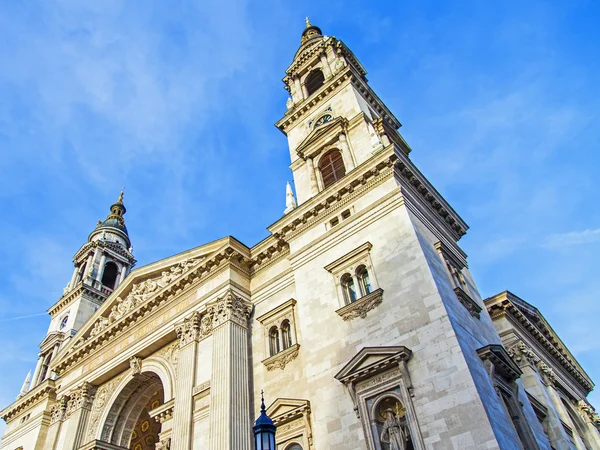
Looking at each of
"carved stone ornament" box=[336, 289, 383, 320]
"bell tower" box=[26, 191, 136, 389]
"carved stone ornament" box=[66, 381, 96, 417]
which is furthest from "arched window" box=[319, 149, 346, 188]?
"bell tower" box=[26, 191, 136, 389]

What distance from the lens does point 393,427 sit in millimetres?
14906

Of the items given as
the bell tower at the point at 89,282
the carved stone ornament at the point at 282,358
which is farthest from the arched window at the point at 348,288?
the bell tower at the point at 89,282

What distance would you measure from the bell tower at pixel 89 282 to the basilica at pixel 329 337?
7.55 metres

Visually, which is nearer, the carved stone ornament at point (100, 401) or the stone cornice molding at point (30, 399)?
the carved stone ornament at point (100, 401)

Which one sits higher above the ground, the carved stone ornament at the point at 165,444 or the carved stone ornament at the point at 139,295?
the carved stone ornament at the point at 139,295

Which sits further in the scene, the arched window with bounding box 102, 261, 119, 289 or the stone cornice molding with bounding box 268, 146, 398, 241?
the arched window with bounding box 102, 261, 119, 289

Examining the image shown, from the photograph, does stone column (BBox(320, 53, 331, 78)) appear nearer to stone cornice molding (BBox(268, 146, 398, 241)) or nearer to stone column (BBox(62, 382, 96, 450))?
stone cornice molding (BBox(268, 146, 398, 241))

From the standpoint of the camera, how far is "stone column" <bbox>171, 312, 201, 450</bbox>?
19.4 m

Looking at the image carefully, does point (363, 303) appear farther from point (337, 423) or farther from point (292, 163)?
point (292, 163)

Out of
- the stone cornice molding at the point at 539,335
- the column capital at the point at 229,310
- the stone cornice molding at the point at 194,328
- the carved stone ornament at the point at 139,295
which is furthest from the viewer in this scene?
the stone cornice molding at the point at 539,335

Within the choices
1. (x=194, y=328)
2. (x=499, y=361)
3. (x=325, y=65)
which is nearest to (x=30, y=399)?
(x=194, y=328)

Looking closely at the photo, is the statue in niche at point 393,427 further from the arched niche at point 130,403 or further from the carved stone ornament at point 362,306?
the arched niche at point 130,403

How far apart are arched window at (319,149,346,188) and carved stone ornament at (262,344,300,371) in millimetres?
8827

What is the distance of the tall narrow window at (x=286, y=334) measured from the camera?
20781 millimetres
